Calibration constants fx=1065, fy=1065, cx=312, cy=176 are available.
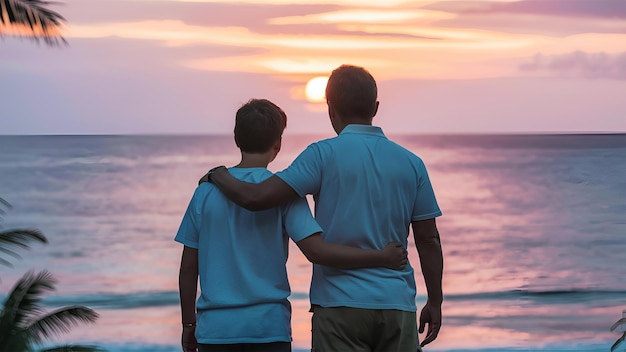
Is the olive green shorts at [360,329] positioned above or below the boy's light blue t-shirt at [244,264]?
below

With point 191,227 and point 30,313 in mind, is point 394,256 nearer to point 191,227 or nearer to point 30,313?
point 191,227

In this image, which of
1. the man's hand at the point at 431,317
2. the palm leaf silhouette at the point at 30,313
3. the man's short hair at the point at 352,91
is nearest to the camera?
the man's short hair at the point at 352,91

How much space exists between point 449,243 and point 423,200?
25219mm

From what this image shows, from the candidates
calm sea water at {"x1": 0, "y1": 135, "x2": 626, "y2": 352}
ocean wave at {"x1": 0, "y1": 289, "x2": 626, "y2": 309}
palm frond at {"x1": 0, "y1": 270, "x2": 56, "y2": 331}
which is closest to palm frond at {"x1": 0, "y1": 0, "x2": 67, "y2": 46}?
palm frond at {"x1": 0, "y1": 270, "x2": 56, "y2": 331}

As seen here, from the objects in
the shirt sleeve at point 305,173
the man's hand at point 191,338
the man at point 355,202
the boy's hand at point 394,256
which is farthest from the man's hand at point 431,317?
the man's hand at point 191,338

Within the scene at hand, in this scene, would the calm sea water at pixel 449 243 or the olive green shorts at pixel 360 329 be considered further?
the calm sea water at pixel 449 243

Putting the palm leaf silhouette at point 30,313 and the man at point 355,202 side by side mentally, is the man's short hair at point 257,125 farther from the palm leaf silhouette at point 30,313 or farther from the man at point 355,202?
the palm leaf silhouette at point 30,313

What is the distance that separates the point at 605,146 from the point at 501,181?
3323 centimetres

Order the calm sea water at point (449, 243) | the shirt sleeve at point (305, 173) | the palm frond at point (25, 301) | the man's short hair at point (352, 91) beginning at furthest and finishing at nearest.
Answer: the calm sea water at point (449, 243), the palm frond at point (25, 301), the man's short hair at point (352, 91), the shirt sleeve at point (305, 173)

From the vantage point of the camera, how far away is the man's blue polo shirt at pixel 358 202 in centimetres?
399

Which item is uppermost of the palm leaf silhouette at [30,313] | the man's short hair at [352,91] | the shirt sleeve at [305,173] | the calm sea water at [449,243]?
the man's short hair at [352,91]

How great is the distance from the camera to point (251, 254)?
4004mm

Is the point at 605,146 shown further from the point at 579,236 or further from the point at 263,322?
the point at 263,322

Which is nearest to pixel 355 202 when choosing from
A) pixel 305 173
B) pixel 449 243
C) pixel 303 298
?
pixel 305 173
